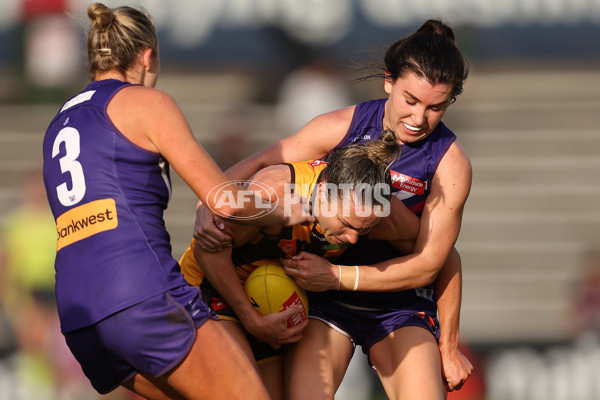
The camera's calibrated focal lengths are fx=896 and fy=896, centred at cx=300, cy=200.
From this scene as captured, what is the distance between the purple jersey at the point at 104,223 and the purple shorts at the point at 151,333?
0.04 m

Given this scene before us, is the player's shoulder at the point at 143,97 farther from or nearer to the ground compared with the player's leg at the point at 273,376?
farther from the ground

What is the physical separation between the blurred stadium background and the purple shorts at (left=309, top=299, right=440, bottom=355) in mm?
5698

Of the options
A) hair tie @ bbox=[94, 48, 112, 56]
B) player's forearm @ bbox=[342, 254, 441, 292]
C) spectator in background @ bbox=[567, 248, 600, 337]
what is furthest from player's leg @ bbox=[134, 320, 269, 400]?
spectator in background @ bbox=[567, 248, 600, 337]

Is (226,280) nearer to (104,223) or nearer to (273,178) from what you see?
(273,178)

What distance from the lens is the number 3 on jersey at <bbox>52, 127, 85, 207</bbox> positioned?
346cm

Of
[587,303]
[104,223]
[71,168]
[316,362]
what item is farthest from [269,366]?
[587,303]

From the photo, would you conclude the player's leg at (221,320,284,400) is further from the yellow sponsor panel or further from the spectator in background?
the spectator in background

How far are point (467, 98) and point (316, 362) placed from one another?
9.85 metres

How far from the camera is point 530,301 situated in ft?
37.2

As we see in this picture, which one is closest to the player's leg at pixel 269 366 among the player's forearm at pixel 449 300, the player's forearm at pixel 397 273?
the player's forearm at pixel 397 273

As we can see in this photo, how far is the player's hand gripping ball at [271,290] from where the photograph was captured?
4.00 metres

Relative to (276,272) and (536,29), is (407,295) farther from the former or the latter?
(536,29)

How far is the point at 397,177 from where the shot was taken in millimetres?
4164

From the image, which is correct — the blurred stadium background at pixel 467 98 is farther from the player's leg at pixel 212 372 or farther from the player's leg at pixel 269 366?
the player's leg at pixel 212 372
